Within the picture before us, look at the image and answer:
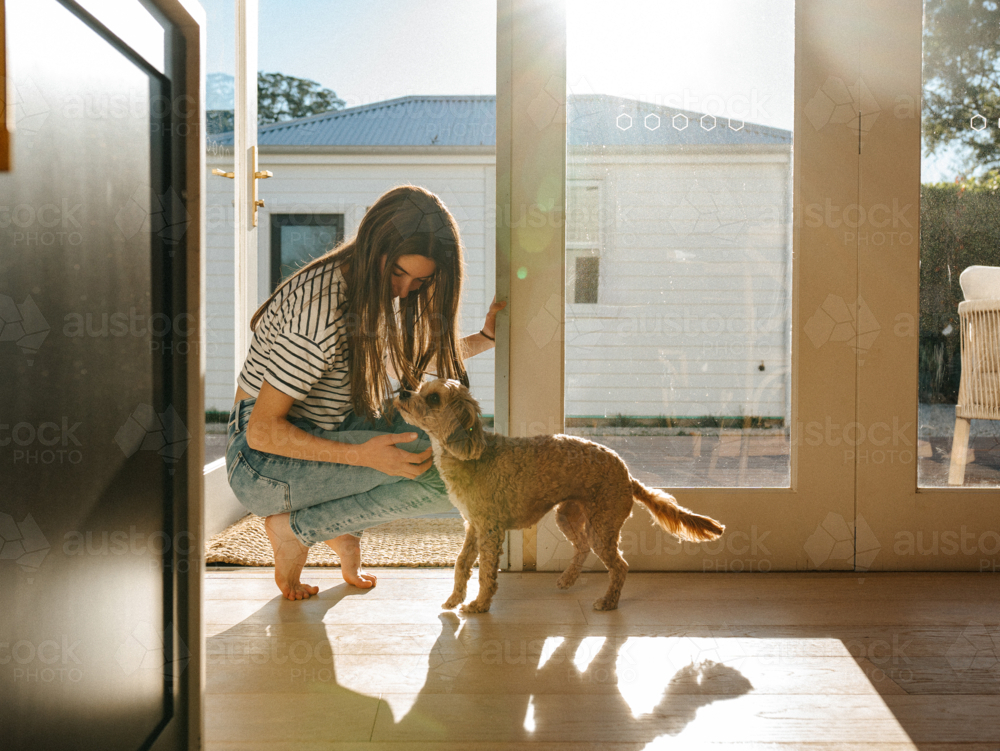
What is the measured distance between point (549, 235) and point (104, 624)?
1764 millimetres

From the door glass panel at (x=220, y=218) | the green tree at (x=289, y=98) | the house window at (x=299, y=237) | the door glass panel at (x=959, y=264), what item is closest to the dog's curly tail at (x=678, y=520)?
the door glass panel at (x=959, y=264)

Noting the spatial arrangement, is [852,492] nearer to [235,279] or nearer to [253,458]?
[253,458]

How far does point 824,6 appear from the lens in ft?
7.54

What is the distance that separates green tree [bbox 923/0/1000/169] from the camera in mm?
2311

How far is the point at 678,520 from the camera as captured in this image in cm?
197

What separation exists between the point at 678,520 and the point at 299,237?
4828 millimetres

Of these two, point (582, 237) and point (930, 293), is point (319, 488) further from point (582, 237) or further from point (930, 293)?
point (930, 293)

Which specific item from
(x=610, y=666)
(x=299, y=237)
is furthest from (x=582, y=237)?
(x=299, y=237)

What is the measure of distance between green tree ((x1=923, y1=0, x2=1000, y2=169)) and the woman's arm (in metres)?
1.93

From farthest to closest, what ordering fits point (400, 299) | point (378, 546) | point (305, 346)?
point (378, 546) → point (400, 299) → point (305, 346)

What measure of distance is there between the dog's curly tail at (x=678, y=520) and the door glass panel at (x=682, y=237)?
0.36 metres

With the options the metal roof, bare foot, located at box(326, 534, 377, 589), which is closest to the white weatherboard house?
bare foot, located at box(326, 534, 377, 589)

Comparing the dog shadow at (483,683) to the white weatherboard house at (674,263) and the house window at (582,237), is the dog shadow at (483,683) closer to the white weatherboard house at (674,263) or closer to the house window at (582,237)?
the white weatherboard house at (674,263)

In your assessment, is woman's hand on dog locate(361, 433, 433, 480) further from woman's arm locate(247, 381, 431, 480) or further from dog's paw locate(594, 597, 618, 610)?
dog's paw locate(594, 597, 618, 610)
